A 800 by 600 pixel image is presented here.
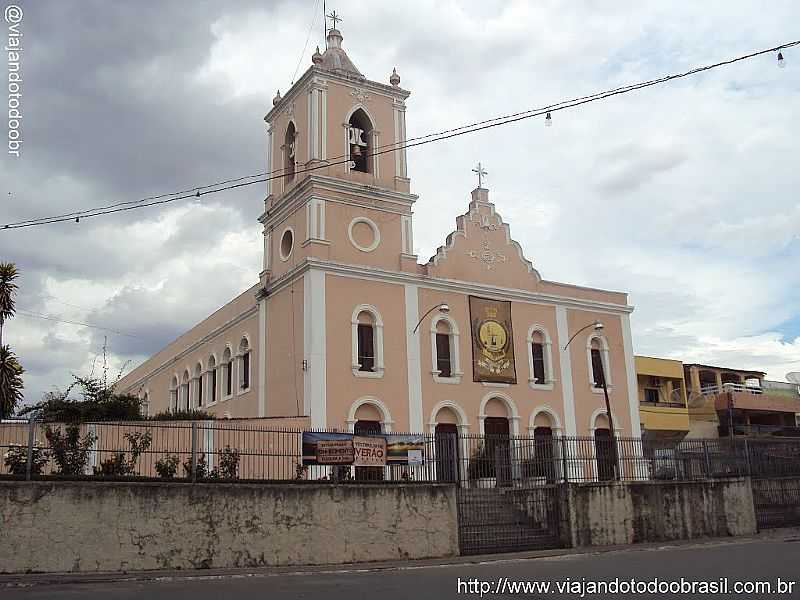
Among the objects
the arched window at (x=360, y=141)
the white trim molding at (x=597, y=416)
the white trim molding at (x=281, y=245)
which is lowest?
the white trim molding at (x=597, y=416)

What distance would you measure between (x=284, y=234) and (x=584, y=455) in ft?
53.4

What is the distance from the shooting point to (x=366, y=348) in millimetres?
29250

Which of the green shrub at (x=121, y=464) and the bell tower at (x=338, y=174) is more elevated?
the bell tower at (x=338, y=174)

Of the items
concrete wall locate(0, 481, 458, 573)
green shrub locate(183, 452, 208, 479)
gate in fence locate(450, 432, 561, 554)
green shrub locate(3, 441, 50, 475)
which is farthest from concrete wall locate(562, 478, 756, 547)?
green shrub locate(3, 441, 50, 475)

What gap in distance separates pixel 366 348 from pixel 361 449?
11.3 meters

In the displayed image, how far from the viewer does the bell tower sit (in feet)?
98.7

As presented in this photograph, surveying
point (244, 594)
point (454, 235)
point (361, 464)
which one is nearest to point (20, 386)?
point (454, 235)

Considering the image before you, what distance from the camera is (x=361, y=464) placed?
1794cm

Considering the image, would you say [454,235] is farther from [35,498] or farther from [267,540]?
[35,498]

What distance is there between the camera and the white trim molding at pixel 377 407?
2773 centimetres

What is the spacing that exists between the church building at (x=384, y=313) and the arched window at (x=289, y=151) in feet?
0.20

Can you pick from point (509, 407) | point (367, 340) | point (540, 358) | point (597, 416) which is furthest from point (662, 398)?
point (367, 340)

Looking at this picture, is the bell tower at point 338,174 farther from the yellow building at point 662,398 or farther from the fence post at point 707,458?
the yellow building at point 662,398

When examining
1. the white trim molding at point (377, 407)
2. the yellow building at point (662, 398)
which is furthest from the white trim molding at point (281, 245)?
the yellow building at point (662, 398)
